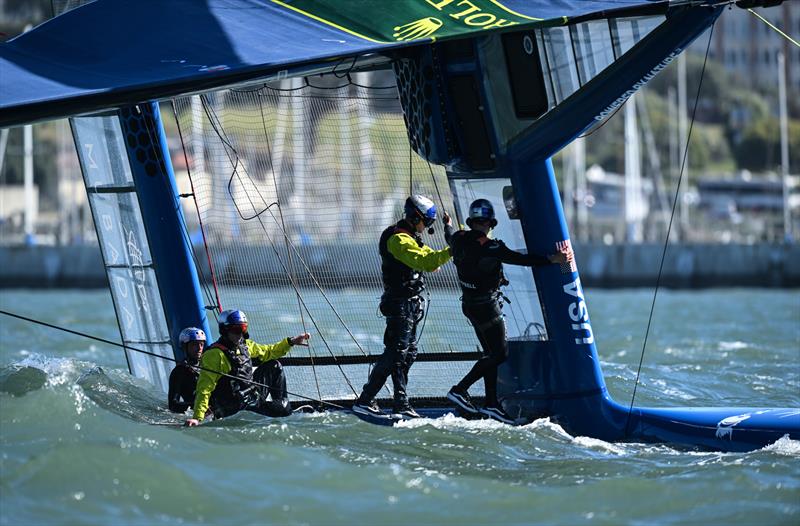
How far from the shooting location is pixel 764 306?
22.3 meters

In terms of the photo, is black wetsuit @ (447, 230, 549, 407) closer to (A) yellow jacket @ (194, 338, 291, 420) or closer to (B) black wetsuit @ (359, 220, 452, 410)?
(B) black wetsuit @ (359, 220, 452, 410)

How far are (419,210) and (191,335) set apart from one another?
1.91 m

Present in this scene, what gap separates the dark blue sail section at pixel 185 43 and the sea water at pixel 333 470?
178 cm

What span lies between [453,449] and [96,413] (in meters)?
2.09

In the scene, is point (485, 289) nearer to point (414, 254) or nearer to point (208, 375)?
point (414, 254)

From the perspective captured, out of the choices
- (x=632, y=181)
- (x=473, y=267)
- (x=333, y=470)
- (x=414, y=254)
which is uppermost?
(x=414, y=254)

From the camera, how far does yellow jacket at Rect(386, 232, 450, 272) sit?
25.5ft

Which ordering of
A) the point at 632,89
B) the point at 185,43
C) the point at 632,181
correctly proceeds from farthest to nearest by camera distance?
the point at 632,181, the point at 632,89, the point at 185,43

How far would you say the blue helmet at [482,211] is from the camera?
7.88 m

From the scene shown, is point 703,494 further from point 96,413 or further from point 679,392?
point 679,392

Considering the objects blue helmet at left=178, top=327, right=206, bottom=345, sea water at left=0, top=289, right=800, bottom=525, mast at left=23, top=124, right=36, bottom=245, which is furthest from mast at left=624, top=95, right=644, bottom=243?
sea water at left=0, top=289, right=800, bottom=525

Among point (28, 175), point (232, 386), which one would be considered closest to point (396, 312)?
point (232, 386)

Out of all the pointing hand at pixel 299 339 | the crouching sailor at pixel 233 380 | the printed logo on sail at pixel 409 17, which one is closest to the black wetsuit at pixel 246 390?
the crouching sailor at pixel 233 380

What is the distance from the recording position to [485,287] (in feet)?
26.4
